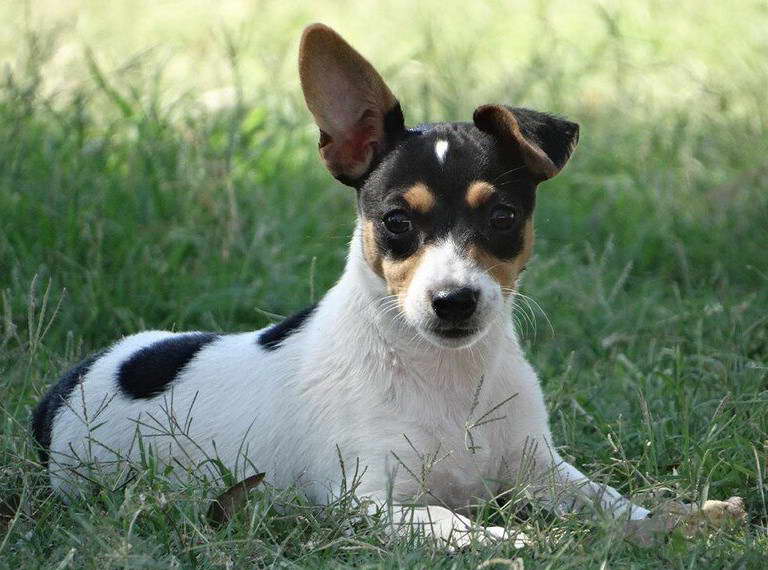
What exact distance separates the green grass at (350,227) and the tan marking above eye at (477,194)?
2.60 ft

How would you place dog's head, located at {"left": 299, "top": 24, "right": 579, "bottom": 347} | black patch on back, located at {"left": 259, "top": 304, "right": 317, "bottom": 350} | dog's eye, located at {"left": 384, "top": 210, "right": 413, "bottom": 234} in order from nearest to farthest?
dog's head, located at {"left": 299, "top": 24, "right": 579, "bottom": 347} → dog's eye, located at {"left": 384, "top": 210, "right": 413, "bottom": 234} → black patch on back, located at {"left": 259, "top": 304, "right": 317, "bottom": 350}

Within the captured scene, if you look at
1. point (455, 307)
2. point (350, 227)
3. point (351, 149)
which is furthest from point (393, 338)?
point (350, 227)

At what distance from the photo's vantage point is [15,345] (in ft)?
16.9

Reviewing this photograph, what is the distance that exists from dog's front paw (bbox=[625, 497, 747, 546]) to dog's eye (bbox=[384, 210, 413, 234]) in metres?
1.04

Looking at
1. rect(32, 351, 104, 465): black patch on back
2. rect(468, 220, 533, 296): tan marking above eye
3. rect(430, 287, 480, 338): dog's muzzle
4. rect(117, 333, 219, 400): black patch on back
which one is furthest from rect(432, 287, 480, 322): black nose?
rect(32, 351, 104, 465): black patch on back

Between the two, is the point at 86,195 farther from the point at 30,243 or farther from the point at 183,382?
the point at 183,382

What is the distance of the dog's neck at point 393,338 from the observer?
384 centimetres

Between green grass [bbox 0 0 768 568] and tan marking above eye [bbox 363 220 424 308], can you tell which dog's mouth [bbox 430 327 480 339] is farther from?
green grass [bbox 0 0 768 568]

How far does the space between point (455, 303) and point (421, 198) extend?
1.14ft

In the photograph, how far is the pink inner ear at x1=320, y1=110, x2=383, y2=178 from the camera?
156 inches

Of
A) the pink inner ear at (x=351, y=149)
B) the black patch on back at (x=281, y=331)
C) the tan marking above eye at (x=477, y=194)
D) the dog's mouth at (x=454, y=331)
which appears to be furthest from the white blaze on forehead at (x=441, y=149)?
the black patch on back at (x=281, y=331)

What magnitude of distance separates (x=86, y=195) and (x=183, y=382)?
6.57 feet

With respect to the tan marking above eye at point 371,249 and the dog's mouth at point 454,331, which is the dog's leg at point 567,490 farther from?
the tan marking above eye at point 371,249

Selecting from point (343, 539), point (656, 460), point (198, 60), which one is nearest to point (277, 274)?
point (656, 460)
